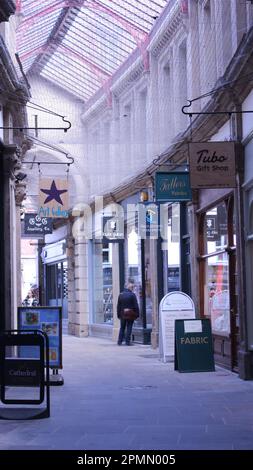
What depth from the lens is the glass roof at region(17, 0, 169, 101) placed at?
16.7 meters

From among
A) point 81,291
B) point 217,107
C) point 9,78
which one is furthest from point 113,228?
point 9,78

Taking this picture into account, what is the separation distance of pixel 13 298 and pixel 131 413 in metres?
4.89

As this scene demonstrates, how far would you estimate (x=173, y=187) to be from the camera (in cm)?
1528

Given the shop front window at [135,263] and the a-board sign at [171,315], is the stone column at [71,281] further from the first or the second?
the a-board sign at [171,315]

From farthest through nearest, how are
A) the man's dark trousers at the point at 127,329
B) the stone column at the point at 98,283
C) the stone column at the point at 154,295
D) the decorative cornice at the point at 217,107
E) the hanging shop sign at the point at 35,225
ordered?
the hanging shop sign at the point at 35,225 < the stone column at the point at 98,283 < the man's dark trousers at the point at 127,329 < the stone column at the point at 154,295 < the decorative cornice at the point at 217,107

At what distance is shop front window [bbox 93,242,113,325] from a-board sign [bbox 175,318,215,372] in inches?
403

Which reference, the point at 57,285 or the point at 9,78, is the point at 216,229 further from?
the point at 57,285

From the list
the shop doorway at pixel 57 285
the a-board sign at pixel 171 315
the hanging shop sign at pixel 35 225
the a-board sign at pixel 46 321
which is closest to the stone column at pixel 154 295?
the a-board sign at pixel 171 315

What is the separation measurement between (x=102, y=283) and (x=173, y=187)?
10234 mm

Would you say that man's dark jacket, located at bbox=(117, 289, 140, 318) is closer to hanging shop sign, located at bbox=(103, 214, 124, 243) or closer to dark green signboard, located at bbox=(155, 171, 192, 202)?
hanging shop sign, located at bbox=(103, 214, 124, 243)

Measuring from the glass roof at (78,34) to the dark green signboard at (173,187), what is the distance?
3801 mm

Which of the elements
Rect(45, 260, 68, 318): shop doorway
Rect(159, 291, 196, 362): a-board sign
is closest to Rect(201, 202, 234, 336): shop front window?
Rect(159, 291, 196, 362): a-board sign

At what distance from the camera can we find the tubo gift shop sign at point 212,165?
40.5ft

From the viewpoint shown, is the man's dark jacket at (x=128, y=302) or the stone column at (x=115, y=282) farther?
the stone column at (x=115, y=282)
